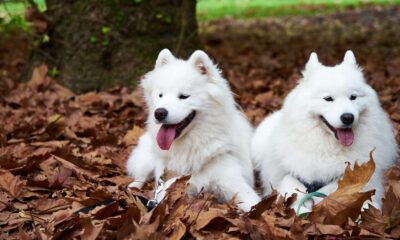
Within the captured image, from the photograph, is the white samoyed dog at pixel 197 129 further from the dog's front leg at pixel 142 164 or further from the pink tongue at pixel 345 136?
the pink tongue at pixel 345 136

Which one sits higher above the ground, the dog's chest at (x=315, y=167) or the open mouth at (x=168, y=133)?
the open mouth at (x=168, y=133)

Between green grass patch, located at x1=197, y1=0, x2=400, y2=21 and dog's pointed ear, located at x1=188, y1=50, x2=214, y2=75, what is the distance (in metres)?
14.5

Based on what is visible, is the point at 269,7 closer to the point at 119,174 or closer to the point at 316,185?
the point at 119,174

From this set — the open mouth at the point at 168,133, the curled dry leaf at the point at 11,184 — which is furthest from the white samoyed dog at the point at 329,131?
the curled dry leaf at the point at 11,184

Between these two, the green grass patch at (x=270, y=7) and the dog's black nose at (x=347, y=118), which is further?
the green grass patch at (x=270, y=7)

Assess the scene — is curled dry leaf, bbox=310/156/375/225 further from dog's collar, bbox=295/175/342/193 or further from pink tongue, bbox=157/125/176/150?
pink tongue, bbox=157/125/176/150

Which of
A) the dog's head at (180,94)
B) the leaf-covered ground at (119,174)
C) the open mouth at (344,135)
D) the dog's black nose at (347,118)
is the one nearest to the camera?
the leaf-covered ground at (119,174)

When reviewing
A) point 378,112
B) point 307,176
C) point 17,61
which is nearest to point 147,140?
point 307,176

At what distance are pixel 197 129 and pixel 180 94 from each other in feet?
0.94

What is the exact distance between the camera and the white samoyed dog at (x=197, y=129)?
403cm

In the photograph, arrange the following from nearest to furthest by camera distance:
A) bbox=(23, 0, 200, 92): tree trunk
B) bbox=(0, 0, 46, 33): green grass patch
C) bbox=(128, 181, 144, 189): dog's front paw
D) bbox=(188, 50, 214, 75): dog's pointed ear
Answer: bbox=(188, 50, 214, 75): dog's pointed ear → bbox=(128, 181, 144, 189): dog's front paw → bbox=(0, 0, 46, 33): green grass patch → bbox=(23, 0, 200, 92): tree trunk

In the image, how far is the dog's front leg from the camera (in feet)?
15.0

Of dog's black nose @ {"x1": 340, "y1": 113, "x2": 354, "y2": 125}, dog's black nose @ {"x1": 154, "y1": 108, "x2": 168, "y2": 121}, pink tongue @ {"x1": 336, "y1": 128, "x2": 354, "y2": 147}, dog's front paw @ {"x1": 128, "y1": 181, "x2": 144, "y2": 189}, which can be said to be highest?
dog's black nose @ {"x1": 340, "y1": 113, "x2": 354, "y2": 125}

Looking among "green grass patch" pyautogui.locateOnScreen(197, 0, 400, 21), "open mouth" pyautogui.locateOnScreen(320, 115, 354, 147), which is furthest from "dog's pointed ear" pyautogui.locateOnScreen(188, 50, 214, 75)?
"green grass patch" pyautogui.locateOnScreen(197, 0, 400, 21)
